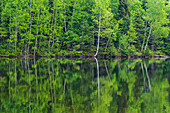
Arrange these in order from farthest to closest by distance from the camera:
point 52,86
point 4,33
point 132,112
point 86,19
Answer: point 86,19 < point 4,33 < point 52,86 < point 132,112

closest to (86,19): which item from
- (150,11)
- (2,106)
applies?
(150,11)

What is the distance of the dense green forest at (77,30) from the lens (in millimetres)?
43875

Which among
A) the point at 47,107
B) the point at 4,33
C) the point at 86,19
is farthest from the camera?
the point at 86,19

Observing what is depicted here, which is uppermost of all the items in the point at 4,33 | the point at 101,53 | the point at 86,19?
the point at 86,19

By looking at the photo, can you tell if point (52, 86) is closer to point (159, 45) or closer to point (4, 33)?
point (4, 33)

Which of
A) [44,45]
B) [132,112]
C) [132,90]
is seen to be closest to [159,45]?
[44,45]

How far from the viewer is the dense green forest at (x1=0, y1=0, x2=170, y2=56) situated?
4388 cm

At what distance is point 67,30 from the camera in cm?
5041

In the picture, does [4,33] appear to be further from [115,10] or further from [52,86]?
[52,86]

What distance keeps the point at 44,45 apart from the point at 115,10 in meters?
17.3

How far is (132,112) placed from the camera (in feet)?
23.7

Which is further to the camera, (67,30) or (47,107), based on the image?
(67,30)

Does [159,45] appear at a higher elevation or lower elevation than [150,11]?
lower

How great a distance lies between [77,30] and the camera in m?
48.8
